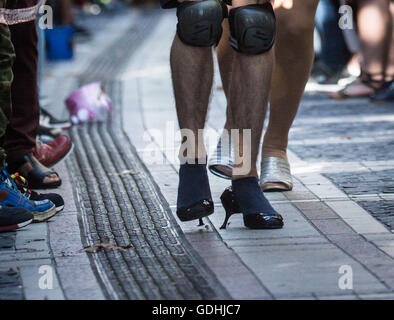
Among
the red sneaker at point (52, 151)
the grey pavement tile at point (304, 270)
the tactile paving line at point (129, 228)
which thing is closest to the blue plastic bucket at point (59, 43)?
the tactile paving line at point (129, 228)

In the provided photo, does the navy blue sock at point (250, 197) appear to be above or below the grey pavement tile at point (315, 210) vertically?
above

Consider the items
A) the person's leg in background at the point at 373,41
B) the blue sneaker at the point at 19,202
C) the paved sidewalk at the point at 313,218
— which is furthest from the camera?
the person's leg in background at the point at 373,41

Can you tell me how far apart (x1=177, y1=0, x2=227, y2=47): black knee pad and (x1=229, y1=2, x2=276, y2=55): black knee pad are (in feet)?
0.23

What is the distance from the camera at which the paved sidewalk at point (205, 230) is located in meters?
3.06

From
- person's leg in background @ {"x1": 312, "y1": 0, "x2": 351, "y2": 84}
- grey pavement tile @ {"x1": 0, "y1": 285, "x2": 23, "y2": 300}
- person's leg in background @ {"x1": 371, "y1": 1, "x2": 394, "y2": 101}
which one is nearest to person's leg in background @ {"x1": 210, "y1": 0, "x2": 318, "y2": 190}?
grey pavement tile @ {"x1": 0, "y1": 285, "x2": 23, "y2": 300}

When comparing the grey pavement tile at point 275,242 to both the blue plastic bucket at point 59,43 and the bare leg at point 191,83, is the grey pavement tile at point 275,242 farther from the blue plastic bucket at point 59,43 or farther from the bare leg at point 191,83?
the blue plastic bucket at point 59,43

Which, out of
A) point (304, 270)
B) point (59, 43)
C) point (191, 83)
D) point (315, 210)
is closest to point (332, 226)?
point (315, 210)

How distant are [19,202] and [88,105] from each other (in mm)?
2881

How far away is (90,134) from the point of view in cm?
636

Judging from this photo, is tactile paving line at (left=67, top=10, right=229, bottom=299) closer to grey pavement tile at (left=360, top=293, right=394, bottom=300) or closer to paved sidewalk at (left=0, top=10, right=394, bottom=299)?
paved sidewalk at (left=0, top=10, right=394, bottom=299)

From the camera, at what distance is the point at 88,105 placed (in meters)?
6.79

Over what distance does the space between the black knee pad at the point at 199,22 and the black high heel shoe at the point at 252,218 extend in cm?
62
